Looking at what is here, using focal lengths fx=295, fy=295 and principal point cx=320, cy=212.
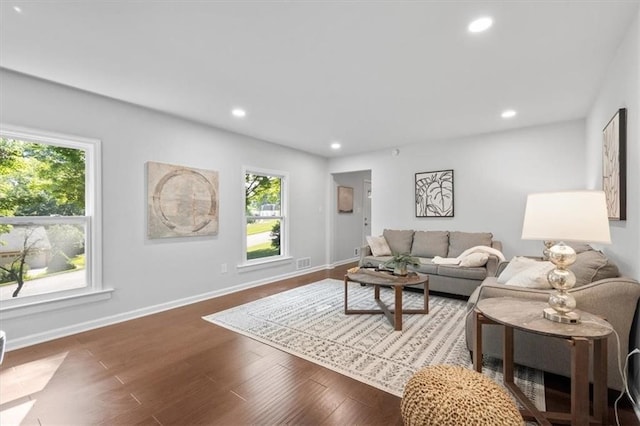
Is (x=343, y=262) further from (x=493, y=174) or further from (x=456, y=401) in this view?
(x=456, y=401)

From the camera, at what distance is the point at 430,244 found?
480 centimetres

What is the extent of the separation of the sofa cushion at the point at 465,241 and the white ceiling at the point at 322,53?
1.80 meters

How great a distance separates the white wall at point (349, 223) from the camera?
665 centimetres

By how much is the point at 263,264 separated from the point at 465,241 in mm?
3233

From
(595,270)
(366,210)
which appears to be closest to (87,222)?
(595,270)

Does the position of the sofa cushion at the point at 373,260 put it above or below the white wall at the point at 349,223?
below

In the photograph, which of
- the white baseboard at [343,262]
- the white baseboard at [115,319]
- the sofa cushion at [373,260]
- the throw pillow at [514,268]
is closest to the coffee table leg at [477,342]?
the throw pillow at [514,268]

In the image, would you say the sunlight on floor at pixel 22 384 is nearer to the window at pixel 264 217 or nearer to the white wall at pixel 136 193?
the white wall at pixel 136 193

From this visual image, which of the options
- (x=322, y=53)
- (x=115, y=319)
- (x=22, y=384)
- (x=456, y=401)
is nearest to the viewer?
(x=456, y=401)

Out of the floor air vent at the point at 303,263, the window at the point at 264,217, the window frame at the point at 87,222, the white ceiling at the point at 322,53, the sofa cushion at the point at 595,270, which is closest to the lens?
the white ceiling at the point at 322,53

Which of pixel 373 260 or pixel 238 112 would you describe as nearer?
pixel 238 112

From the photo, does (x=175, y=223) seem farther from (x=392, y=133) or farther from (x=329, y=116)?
(x=392, y=133)

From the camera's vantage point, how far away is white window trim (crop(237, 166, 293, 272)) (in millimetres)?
4664

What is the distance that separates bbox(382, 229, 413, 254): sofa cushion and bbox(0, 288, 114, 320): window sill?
4033mm
